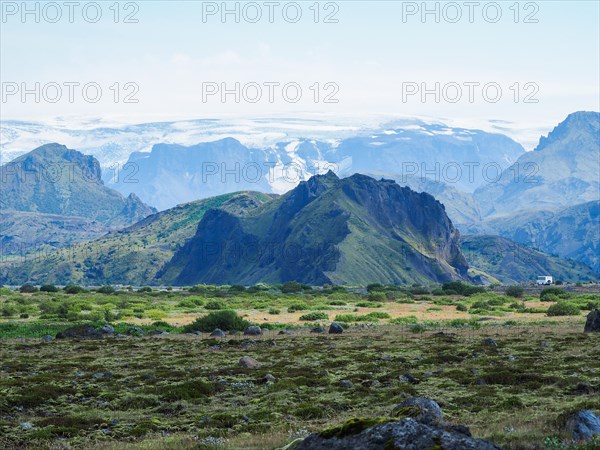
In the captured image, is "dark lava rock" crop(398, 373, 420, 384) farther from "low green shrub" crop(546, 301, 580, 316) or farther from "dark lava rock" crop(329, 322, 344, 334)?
"low green shrub" crop(546, 301, 580, 316)

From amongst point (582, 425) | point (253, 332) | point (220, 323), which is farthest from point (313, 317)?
point (582, 425)

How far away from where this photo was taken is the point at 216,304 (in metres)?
117

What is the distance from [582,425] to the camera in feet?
70.4

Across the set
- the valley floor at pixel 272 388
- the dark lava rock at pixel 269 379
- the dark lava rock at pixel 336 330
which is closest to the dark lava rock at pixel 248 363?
the valley floor at pixel 272 388

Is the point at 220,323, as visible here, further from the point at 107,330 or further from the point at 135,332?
the point at 107,330

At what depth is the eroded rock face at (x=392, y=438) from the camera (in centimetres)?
1648

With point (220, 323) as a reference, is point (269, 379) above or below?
above

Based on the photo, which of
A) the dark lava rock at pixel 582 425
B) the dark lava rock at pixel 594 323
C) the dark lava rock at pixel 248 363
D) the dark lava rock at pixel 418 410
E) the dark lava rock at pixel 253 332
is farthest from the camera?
the dark lava rock at pixel 253 332

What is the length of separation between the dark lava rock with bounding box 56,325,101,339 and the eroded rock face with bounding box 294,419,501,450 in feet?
A: 182

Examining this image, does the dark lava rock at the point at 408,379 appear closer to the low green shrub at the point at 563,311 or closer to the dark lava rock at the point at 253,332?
the dark lava rock at the point at 253,332

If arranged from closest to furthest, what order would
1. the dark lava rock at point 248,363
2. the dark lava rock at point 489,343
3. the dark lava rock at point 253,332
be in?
the dark lava rock at point 248,363
the dark lava rock at point 489,343
the dark lava rock at point 253,332

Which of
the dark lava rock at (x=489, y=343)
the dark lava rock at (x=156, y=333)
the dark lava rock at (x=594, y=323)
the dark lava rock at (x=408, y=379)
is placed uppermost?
the dark lava rock at (x=408, y=379)

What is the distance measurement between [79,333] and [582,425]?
56485mm

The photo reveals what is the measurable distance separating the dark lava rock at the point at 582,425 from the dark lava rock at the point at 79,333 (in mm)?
54827
